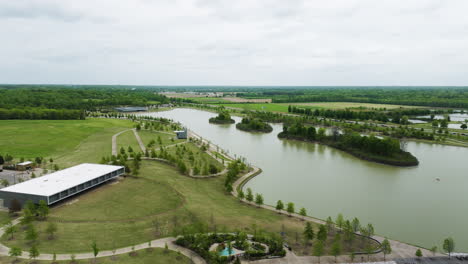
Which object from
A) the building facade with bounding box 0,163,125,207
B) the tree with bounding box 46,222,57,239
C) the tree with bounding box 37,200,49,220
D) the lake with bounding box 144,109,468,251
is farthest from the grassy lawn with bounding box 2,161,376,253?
the lake with bounding box 144,109,468,251

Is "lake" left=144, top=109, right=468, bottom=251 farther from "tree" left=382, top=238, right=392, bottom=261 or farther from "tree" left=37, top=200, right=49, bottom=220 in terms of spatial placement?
"tree" left=37, top=200, right=49, bottom=220

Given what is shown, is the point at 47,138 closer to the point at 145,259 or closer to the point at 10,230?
the point at 10,230

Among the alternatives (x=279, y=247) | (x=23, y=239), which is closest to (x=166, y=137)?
(x=23, y=239)

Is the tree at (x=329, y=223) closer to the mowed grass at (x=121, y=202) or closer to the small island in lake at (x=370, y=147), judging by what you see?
the mowed grass at (x=121, y=202)

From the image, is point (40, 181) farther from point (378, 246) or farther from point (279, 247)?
point (378, 246)

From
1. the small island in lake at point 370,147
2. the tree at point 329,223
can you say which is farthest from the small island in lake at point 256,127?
the tree at point 329,223

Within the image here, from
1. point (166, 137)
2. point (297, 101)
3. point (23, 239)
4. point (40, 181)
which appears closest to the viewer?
point (23, 239)
